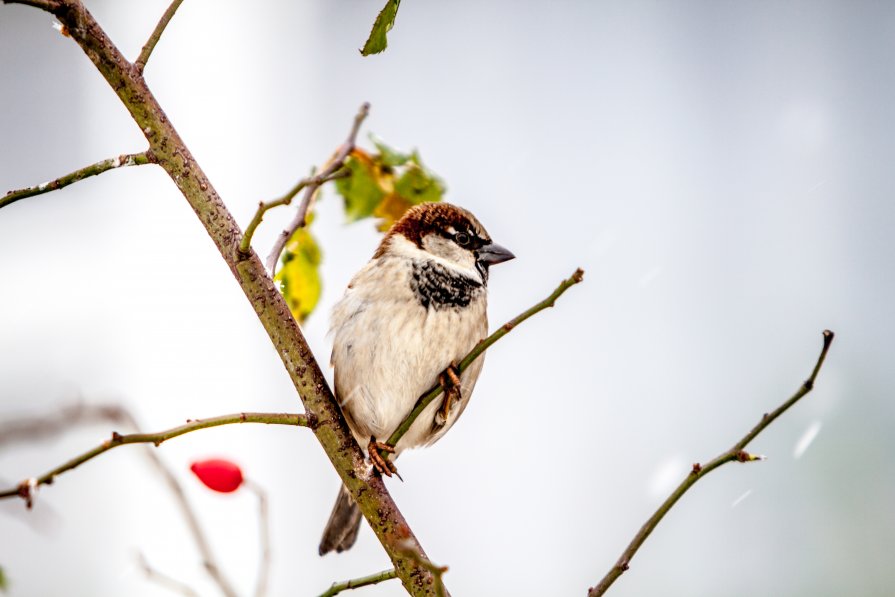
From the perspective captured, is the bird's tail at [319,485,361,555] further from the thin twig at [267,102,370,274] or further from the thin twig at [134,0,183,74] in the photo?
the thin twig at [134,0,183,74]

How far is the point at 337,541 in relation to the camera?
48.3 inches

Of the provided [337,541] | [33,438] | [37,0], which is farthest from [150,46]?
[337,541]

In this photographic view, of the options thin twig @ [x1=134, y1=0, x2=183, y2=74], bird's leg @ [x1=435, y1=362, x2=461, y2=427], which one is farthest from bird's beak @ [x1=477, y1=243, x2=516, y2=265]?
thin twig @ [x1=134, y1=0, x2=183, y2=74]

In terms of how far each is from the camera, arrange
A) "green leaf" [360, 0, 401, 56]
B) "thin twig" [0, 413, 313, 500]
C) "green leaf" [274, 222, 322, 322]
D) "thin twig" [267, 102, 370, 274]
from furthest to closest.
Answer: "green leaf" [274, 222, 322, 322] < "thin twig" [267, 102, 370, 274] < "green leaf" [360, 0, 401, 56] < "thin twig" [0, 413, 313, 500]

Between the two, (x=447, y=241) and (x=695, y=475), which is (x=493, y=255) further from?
(x=695, y=475)

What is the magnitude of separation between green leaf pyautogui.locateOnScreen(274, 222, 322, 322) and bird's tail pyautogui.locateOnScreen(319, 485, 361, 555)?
411 millimetres

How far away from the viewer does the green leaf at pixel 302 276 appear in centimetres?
89

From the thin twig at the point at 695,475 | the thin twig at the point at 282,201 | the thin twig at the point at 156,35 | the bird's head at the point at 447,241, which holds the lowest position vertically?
the thin twig at the point at 695,475

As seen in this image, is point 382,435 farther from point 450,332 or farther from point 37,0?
point 37,0

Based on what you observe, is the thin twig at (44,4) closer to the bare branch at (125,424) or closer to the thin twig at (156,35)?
the thin twig at (156,35)

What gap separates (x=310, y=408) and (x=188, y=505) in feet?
0.50

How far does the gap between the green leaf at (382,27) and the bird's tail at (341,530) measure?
76 cm

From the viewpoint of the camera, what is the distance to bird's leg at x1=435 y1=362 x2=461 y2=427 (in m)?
1.02

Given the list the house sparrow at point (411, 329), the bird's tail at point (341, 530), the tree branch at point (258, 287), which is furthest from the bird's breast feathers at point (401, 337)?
the tree branch at point (258, 287)
